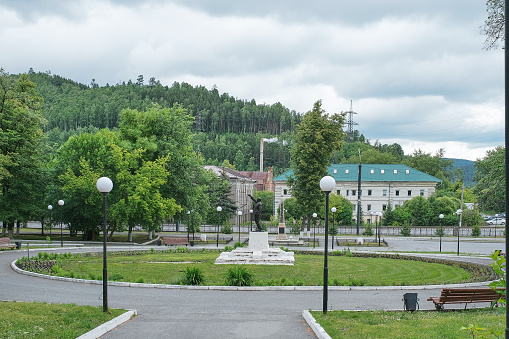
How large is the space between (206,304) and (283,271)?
9198 mm

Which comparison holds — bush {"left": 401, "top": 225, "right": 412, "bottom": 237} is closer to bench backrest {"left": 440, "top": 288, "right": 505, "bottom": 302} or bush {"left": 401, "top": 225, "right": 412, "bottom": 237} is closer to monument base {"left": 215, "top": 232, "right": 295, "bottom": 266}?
monument base {"left": 215, "top": 232, "right": 295, "bottom": 266}

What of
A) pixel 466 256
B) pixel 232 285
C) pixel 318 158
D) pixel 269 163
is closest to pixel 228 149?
pixel 269 163

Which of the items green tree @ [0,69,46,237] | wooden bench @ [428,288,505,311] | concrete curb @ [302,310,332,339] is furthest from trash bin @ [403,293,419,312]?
green tree @ [0,69,46,237]

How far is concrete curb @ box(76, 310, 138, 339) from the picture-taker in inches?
391

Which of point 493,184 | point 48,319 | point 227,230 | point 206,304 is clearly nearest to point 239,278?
point 206,304

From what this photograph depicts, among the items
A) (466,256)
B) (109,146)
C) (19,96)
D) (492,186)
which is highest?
(19,96)

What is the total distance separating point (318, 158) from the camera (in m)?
55.2

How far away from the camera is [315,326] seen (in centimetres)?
1117

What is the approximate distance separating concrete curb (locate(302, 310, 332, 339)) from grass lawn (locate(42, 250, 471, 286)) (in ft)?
19.7

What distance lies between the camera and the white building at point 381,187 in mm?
84875

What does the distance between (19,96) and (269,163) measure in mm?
115669

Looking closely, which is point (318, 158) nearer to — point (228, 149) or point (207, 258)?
point (207, 258)

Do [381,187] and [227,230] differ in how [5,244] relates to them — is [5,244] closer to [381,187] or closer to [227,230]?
[227,230]

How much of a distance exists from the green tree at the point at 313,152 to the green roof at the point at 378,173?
29.7 m
